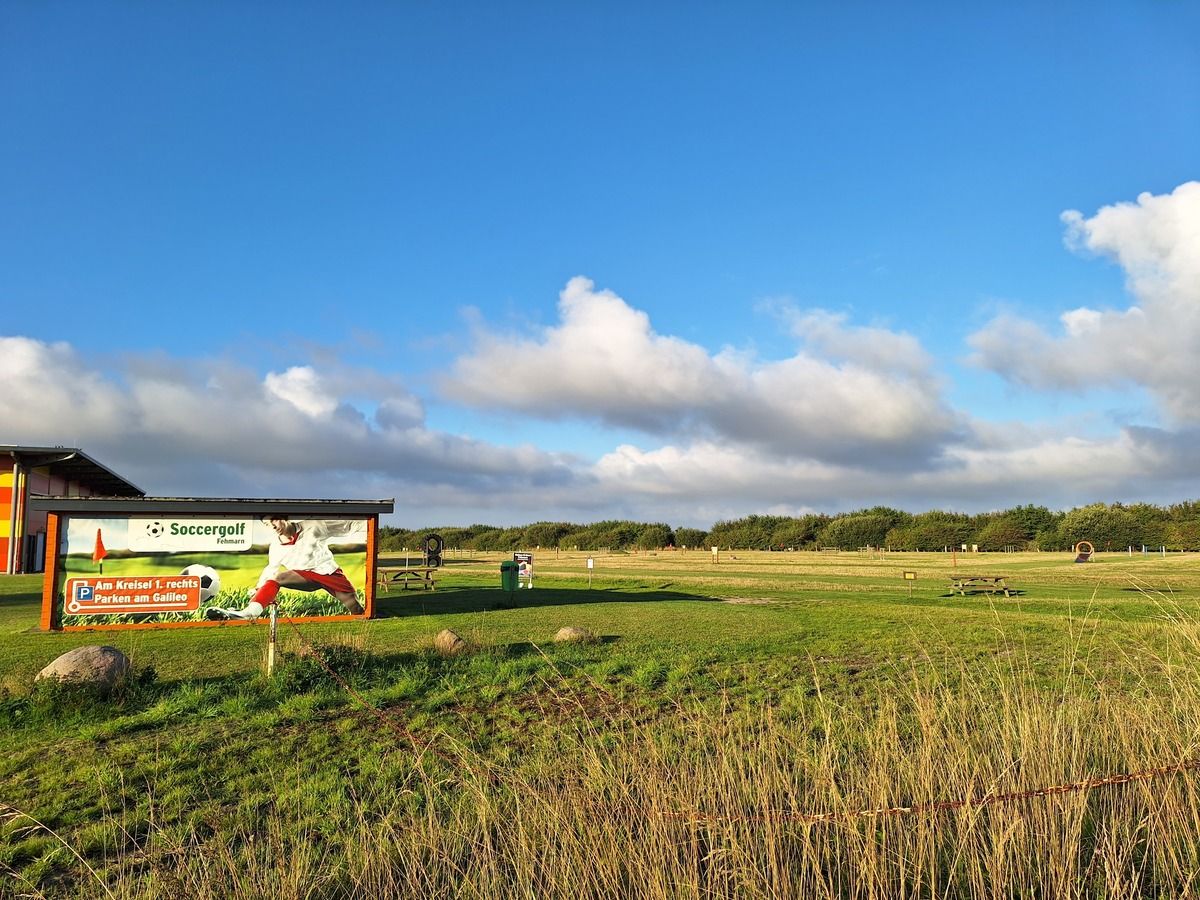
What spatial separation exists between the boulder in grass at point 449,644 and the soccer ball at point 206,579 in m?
7.96

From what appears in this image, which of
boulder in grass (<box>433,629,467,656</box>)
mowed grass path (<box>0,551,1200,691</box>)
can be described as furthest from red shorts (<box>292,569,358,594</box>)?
boulder in grass (<box>433,629,467,656</box>)

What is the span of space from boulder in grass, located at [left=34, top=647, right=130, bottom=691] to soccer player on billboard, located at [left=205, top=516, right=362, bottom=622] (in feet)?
27.4

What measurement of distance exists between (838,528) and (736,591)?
230ft

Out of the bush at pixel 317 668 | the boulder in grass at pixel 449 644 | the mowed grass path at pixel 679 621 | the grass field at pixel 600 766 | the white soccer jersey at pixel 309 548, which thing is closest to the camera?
the grass field at pixel 600 766

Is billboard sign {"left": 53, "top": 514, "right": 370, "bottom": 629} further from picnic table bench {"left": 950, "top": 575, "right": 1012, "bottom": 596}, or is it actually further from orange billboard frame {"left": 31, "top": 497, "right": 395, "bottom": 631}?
picnic table bench {"left": 950, "top": 575, "right": 1012, "bottom": 596}

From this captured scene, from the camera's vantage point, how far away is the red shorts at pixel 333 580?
60.0 ft

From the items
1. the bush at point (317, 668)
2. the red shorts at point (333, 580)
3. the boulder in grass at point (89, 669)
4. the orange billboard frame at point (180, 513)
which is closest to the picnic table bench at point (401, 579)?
the red shorts at point (333, 580)

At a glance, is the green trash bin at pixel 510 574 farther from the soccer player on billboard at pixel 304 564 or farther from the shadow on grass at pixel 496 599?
the soccer player on billboard at pixel 304 564

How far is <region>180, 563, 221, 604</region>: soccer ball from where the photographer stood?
17.3 metres

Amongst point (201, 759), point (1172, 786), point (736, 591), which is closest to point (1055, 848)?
point (1172, 786)

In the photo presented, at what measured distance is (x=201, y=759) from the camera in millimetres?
7258

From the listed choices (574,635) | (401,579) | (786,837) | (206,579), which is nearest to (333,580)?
(206,579)

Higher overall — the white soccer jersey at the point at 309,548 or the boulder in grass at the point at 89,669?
the white soccer jersey at the point at 309,548

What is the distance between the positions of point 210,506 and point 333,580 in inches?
130
